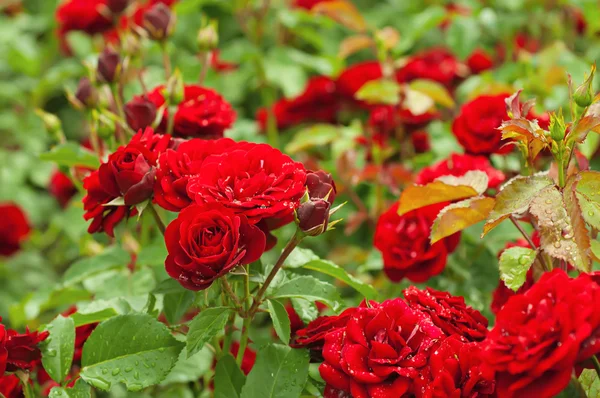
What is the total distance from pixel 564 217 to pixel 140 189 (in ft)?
1.52

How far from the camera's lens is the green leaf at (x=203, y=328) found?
0.81m

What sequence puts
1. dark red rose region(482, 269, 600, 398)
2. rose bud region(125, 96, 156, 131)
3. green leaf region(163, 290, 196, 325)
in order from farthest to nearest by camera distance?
rose bud region(125, 96, 156, 131) < green leaf region(163, 290, 196, 325) < dark red rose region(482, 269, 600, 398)

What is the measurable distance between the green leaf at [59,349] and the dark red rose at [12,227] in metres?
1.24

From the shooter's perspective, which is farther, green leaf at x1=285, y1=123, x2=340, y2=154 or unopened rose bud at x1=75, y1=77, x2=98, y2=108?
green leaf at x1=285, y1=123, x2=340, y2=154

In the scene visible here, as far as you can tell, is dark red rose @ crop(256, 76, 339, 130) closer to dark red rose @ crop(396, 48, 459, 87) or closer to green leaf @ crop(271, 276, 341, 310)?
dark red rose @ crop(396, 48, 459, 87)

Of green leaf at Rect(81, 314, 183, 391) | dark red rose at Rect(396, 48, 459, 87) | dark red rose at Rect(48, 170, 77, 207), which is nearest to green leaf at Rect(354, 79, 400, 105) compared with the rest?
dark red rose at Rect(396, 48, 459, 87)

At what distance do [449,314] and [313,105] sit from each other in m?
0.99

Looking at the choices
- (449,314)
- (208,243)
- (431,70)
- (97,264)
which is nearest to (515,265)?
(449,314)

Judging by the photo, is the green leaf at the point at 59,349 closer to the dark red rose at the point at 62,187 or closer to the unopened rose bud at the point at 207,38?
the unopened rose bud at the point at 207,38

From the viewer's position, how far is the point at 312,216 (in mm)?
776

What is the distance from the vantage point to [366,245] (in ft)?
5.35

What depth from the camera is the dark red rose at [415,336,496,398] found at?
719 mm

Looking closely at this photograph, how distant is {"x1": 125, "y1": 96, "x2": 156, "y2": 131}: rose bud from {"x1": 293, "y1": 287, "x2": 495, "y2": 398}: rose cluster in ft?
1.42

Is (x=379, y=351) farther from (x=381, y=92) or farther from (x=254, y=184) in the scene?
(x=381, y=92)
